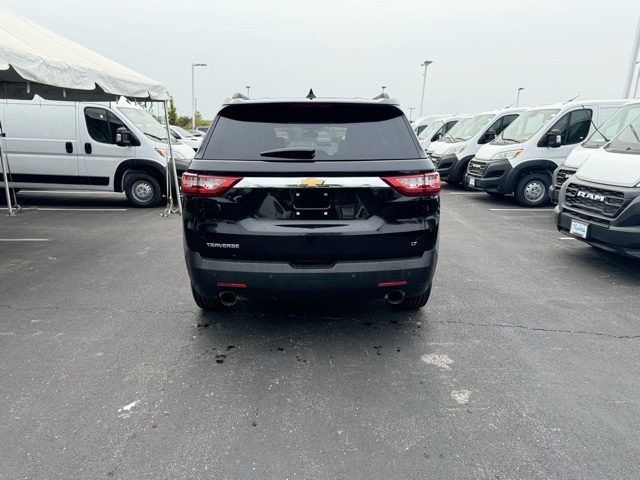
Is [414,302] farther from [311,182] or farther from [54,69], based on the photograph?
[54,69]

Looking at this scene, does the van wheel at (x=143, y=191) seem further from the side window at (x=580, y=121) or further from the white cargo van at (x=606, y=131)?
the side window at (x=580, y=121)

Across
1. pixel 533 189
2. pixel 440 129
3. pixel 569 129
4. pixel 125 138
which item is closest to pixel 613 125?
pixel 569 129

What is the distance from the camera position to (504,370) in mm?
3016

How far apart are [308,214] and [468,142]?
1064cm

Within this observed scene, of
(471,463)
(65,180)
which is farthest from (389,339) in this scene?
(65,180)

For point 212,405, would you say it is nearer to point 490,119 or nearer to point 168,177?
point 168,177

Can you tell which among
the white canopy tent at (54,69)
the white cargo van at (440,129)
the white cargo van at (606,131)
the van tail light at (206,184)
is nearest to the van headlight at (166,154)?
the white canopy tent at (54,69)

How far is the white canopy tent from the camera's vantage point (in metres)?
4.51

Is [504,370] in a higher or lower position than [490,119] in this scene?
lower

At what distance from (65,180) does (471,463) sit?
9.21 metres

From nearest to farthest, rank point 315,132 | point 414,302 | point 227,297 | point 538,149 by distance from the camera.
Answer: point 315,132 < point 227,297 < point 414,302 < point 538,149

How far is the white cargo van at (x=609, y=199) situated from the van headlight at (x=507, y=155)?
3756 mm

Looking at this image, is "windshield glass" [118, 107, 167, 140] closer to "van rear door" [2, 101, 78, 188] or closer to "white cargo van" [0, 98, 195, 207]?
"white cargo van" [0, 98, 195, 207]

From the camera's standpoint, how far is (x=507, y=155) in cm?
968
